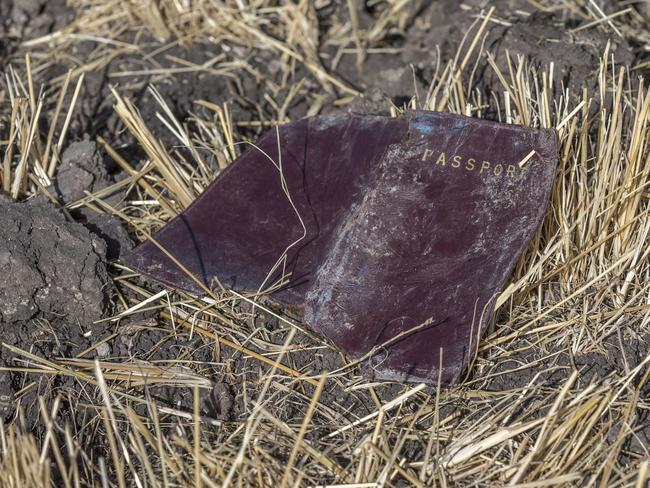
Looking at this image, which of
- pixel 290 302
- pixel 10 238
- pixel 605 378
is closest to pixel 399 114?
pixel 290 302

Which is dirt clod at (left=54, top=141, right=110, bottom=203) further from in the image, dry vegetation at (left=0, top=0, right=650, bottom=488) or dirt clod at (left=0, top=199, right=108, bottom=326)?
dirt clod at (left=0, top=199, right=108, bottom=326)

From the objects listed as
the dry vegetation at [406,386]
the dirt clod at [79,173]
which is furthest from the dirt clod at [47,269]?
the dirt clod at [79,173]

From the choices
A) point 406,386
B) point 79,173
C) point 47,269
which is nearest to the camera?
point 406,386

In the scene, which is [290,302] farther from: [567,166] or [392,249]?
[567,166]

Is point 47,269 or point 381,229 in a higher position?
point 47,269

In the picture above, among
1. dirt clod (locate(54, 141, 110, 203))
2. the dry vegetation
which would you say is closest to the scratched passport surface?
the dry vegetation

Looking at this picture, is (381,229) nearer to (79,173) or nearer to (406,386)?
(406,386)

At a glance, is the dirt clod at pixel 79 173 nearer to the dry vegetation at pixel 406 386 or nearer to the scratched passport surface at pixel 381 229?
the dry vegetation at pixel 406 386

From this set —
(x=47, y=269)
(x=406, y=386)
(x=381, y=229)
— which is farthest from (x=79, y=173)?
(x=406, y=386)
